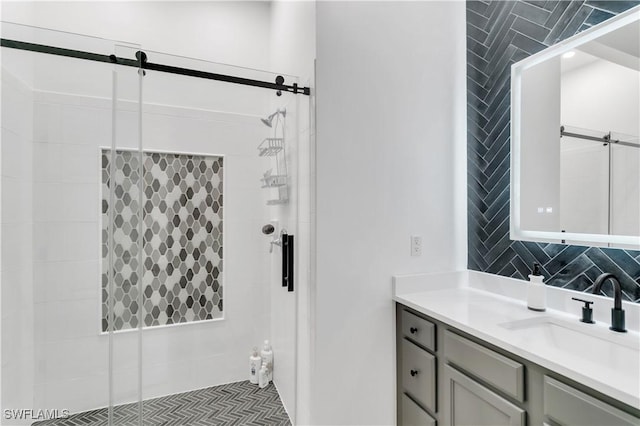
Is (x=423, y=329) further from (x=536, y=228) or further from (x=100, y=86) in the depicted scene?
(x=100, y=86)

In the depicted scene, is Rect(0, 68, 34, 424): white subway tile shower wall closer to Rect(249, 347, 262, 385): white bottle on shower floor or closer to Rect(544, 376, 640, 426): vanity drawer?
Rect(249, 347, 262, 385): white bottle on shower floor

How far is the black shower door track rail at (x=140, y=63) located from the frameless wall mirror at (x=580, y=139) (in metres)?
1.22

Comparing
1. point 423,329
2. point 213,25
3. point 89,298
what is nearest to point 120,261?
point 89,298

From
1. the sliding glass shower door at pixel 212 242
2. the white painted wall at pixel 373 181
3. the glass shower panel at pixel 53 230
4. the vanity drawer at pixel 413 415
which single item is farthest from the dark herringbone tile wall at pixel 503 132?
the glass shower panel at pixel 53 230

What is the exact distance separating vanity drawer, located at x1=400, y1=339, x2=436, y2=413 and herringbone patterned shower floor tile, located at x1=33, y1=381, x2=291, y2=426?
889 mm

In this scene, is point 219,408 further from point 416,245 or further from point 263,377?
point 416,245

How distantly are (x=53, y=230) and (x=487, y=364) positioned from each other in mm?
2063

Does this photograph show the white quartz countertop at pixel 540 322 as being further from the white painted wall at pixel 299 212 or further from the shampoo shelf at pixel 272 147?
the shampoo shelf at pixel 272 147

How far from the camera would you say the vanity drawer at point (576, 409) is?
32.9 inches

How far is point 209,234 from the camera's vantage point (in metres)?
2.44

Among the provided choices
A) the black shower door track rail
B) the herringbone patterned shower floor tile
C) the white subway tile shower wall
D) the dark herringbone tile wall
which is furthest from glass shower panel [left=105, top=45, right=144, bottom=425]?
the dark herringbone tile wall

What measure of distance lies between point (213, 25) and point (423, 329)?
2849 mm

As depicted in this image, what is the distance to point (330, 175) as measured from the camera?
1.61 m

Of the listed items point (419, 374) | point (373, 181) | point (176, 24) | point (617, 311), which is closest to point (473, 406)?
point (419, 374)
